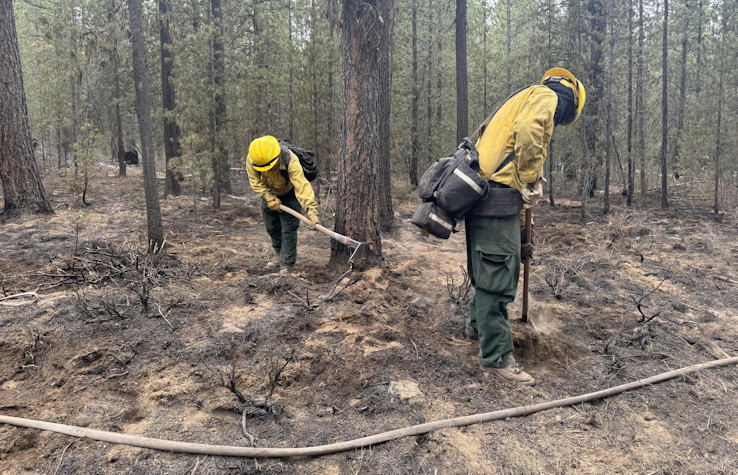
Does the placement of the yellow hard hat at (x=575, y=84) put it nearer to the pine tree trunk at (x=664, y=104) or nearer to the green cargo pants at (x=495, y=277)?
the green cargo pants at (x=495, y=277)

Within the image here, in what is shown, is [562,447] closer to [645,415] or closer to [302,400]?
[645,415]

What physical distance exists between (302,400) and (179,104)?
955 cm

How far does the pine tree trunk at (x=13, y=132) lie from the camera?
8508 mm

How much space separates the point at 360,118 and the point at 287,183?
120 cm

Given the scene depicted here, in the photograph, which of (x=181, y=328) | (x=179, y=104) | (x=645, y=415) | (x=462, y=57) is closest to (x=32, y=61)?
(x=179, y=104)

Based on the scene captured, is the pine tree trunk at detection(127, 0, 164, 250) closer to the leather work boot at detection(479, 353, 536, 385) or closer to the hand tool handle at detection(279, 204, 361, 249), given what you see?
the hand tool handle at detection(279, 204, 361, 249)

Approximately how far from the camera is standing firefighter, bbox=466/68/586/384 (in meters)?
3.36

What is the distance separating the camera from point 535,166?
3355 mm

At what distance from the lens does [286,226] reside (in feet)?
19.8

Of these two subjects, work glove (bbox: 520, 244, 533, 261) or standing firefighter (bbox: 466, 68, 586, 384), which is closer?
standing firefighter (bbox: 466, 68, 586, 384)

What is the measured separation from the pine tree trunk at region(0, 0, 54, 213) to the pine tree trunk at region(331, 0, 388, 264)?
6531 mm

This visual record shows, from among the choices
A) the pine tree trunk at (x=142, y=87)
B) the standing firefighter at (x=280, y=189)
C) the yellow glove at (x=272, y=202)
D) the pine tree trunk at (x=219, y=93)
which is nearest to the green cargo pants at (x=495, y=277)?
the standing firefighter at (x=280, y=189)

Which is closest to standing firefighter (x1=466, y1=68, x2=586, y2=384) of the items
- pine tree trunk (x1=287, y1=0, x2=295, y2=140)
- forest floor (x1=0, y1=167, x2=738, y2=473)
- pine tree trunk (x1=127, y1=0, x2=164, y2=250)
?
forest floor (x1=0, y1=167, x2=738, y2=473)

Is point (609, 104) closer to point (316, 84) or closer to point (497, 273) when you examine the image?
point (316, 84)
